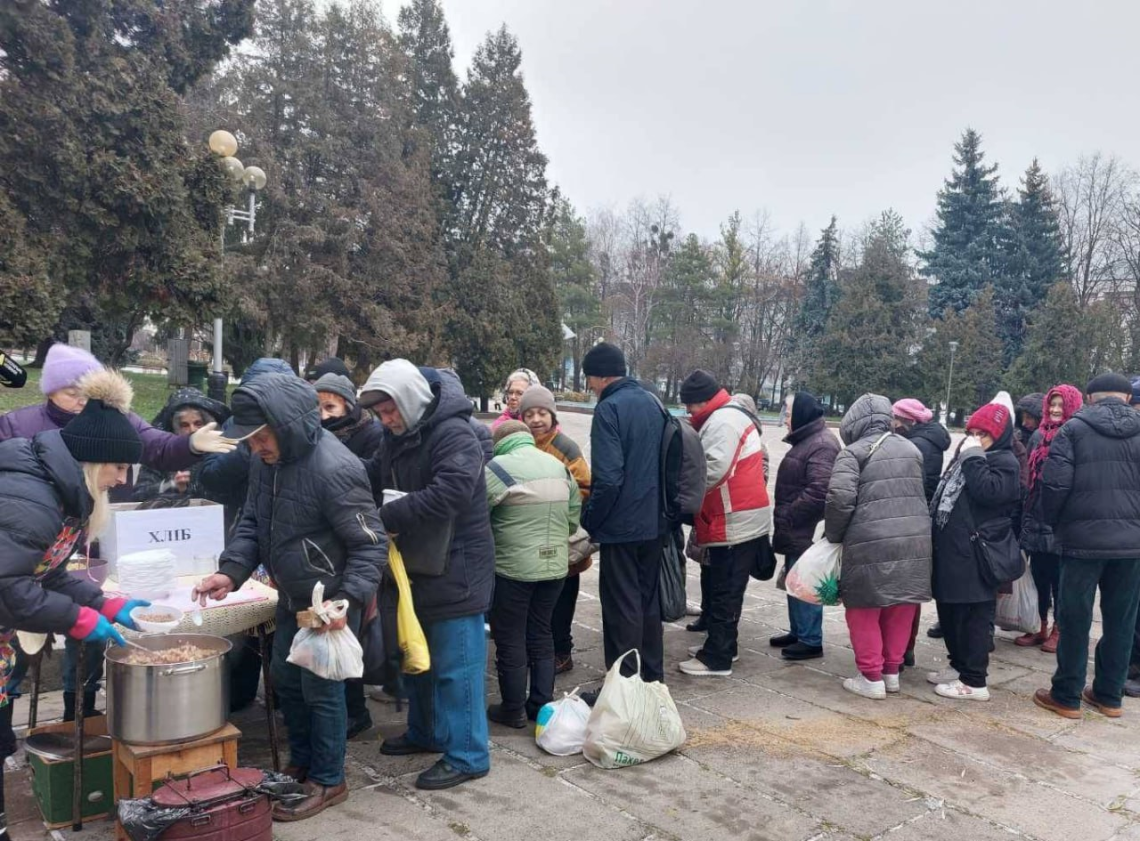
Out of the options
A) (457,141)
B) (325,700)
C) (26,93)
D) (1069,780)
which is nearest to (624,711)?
(325,700)

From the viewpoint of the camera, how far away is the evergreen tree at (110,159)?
12.5 meters

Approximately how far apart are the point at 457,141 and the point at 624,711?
97.7 feet

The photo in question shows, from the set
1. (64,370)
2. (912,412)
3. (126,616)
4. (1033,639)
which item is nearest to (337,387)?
(64,370)

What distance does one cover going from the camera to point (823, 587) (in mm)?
4668

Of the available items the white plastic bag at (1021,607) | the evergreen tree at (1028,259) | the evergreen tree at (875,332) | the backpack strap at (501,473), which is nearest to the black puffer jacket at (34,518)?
the backpack strap at (501,473)

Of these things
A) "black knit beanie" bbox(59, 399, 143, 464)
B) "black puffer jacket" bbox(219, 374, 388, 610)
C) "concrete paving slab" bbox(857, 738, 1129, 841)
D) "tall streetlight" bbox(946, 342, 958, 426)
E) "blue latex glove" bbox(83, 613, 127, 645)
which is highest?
"tall streetlight" bbox(946, 342, 958, 426)

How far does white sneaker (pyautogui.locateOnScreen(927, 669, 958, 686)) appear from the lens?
16.0ft

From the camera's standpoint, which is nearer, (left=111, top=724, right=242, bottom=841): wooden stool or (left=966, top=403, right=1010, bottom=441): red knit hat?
(left=111, top=724, right=242, bottom=841): wooden stool

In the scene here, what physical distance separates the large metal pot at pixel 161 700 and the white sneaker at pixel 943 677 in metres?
4.05

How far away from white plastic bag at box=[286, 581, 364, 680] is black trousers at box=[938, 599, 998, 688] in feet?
11.5

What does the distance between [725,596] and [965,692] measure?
1447 millimetres

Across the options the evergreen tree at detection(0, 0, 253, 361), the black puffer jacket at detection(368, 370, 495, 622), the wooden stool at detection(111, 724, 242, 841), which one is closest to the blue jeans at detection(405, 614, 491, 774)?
the black puffer jacket at detection(368, 370, 495, 622)

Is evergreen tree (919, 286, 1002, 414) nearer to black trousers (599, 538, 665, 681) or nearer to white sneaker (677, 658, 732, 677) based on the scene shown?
white sneaker (677, 658, 732, 677)

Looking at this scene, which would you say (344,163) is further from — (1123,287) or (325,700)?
(1123,287)
